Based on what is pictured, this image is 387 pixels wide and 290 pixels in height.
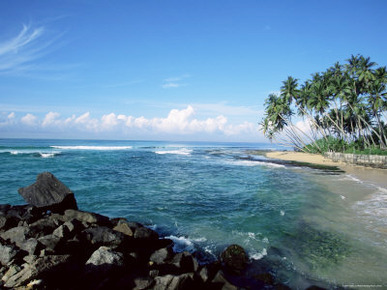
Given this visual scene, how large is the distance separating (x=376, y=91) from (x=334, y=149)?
12.0 meters

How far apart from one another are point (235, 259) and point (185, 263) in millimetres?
1585

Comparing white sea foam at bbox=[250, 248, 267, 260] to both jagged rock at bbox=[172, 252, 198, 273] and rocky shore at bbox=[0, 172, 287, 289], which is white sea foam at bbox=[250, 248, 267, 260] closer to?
rocky shore at bbox=[0, 172, 287, 289]

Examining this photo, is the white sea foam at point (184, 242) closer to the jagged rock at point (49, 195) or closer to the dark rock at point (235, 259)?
the dark rock at point (235, 259)

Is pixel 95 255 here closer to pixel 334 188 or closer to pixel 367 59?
pixel 334 188

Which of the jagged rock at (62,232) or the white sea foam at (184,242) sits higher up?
the jagged rock at (62,232)

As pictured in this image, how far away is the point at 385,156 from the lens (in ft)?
98.2

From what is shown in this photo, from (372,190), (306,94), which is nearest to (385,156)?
(372,190)

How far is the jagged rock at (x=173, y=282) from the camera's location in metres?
4.76

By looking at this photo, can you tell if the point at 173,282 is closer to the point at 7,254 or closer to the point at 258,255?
the point at 258,255

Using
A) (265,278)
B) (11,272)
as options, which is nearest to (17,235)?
(11,272)

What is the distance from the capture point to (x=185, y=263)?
5.92m

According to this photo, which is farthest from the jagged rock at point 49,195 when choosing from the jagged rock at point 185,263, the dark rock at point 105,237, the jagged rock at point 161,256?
the jagged rock at point 185,263

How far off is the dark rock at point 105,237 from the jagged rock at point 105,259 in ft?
3.38

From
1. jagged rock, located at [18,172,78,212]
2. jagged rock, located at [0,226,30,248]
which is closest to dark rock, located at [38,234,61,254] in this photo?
jagged rock, located at [0,226,30,248]
